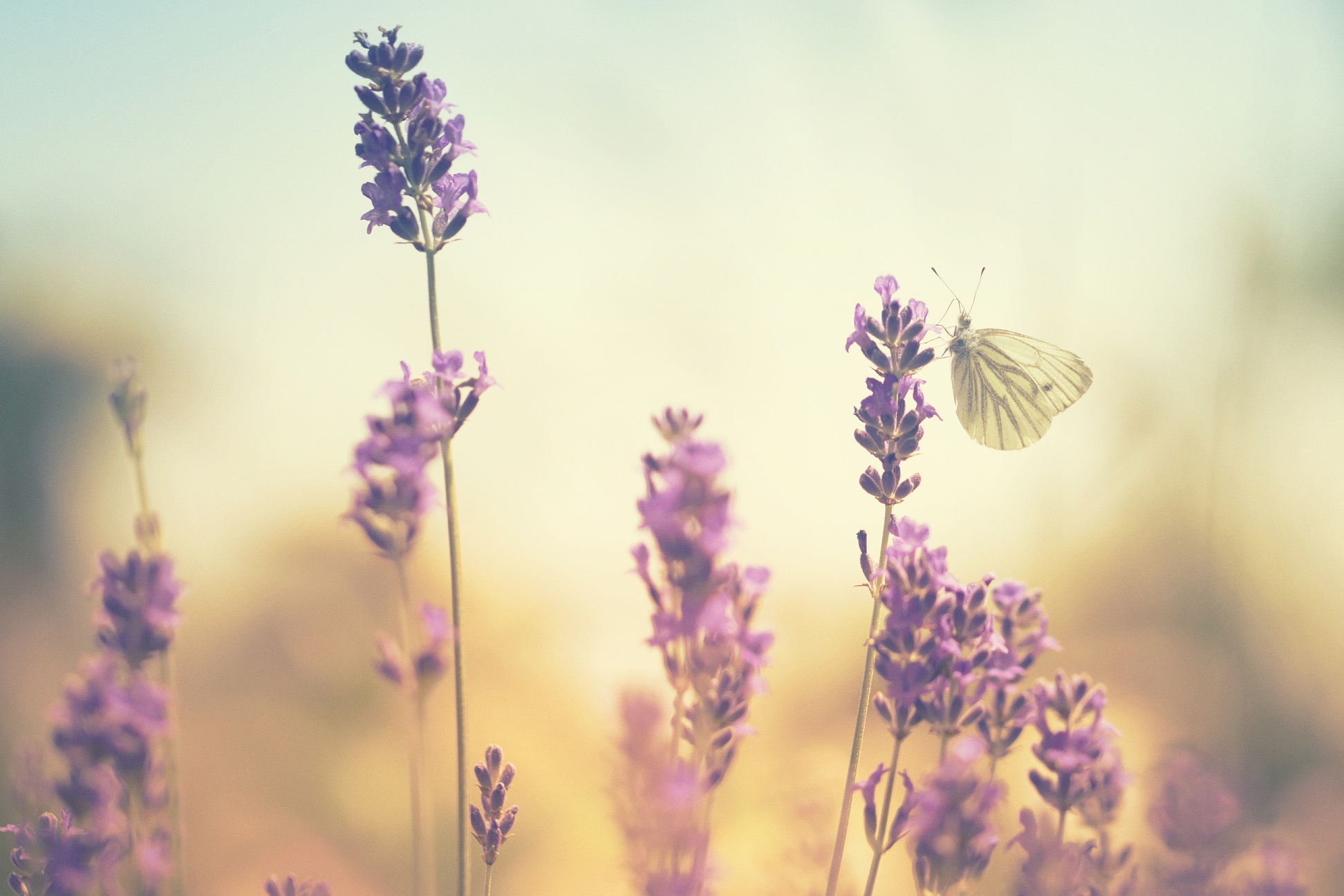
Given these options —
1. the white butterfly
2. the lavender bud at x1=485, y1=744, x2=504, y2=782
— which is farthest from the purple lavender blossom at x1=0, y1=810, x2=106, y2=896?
the white butterfly

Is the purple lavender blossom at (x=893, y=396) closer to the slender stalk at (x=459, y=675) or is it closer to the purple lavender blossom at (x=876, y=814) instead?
the purple lavender blossom at (x=876, y=814)

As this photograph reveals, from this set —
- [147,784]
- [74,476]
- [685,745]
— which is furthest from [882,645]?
[74,476]

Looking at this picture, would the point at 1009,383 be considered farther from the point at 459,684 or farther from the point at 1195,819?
the point at 459,684

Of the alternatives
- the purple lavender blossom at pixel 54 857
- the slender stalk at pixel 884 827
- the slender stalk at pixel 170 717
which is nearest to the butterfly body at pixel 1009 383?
the slender stalk at pixel 884 827

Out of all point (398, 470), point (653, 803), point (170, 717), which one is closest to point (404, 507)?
Answer: point (398, 470)

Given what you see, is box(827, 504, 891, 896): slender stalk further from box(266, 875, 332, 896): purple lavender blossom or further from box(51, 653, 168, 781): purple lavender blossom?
box(51, 653, 168, 781): purple lavender blossom

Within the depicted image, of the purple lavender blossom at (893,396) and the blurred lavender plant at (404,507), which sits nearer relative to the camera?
the blurred lavender plant at (404,507)

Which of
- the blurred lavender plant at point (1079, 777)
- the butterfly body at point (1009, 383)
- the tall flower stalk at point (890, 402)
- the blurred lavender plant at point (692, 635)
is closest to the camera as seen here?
the blurred lavender plant at point (692, 635)

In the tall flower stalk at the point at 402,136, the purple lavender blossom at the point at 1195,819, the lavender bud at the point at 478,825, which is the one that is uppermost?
the tall flower stalk at the point at 402,136
